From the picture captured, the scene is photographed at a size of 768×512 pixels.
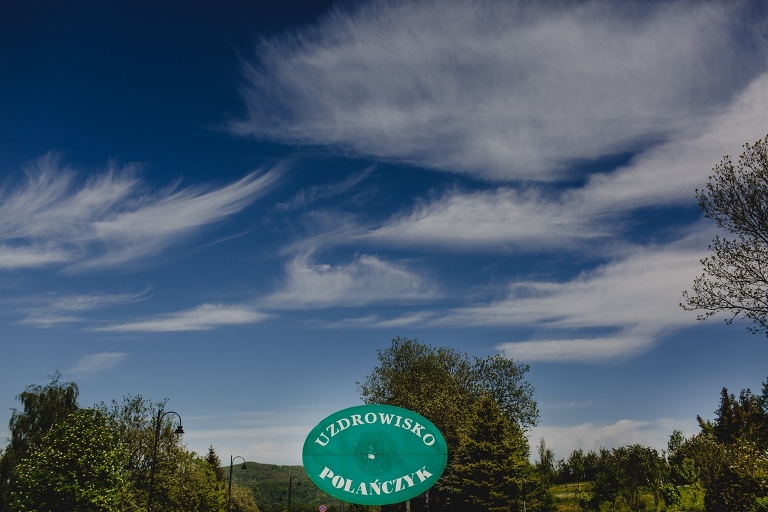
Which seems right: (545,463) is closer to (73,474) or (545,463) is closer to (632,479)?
(632,479)

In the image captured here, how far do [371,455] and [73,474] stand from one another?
26929mm

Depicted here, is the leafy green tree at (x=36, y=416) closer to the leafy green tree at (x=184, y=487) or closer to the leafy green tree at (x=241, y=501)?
the leafy green tree at (x=184, y=487)

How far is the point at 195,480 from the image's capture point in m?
45.6

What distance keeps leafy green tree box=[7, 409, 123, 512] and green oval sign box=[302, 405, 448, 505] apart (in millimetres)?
26365

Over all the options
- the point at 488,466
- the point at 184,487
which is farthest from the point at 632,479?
the point at 184,487

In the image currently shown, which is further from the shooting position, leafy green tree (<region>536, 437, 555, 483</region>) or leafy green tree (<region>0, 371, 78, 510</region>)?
leafy green tree (<region>536, 437, 555, 483</region>)

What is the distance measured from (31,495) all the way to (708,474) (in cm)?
4790

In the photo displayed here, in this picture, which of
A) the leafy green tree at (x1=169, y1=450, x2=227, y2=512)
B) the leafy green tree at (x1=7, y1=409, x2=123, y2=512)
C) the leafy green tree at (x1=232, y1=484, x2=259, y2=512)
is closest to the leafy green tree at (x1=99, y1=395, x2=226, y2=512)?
the leafy green tree at (x1=169, y1=450, x2=227, y2=512)

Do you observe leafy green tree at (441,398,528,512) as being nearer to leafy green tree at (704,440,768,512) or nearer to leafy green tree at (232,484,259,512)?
leafy green tree at (704,440,768,512)

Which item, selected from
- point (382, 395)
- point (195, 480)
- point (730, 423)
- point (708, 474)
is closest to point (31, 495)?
point (195, 480)

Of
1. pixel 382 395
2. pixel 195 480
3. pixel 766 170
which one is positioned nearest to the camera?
pixel 766 170

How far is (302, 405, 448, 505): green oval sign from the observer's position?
15.6 feet

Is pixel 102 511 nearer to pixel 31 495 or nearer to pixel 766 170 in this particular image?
pixel 31 495

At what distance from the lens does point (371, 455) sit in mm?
4805
